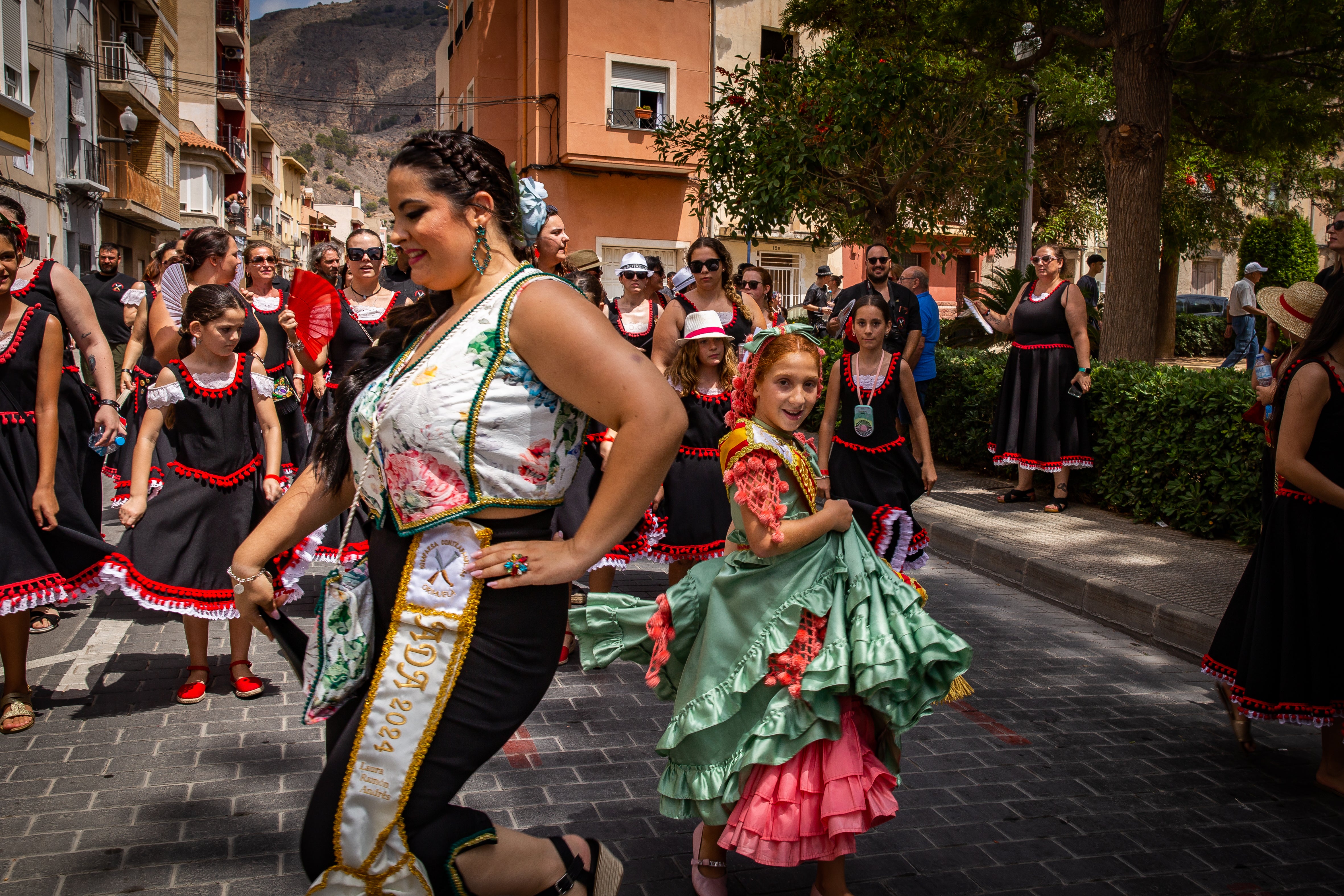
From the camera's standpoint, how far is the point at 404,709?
204 cm

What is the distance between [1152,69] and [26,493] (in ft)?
30.9

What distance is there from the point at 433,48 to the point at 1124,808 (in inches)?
6733

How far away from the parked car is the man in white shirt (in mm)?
11281

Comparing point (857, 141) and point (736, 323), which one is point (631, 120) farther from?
point (736, 323)

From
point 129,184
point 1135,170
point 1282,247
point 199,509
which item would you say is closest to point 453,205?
point 199,509

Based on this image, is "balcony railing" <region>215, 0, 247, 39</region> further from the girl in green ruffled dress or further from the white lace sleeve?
the girl in green ruffled dress

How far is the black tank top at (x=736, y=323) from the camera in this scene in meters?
6.05

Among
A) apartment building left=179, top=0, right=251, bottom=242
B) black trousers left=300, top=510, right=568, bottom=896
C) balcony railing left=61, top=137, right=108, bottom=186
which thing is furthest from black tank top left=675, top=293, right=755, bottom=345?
apartment building left=179, top=0, right=251, bottom=242

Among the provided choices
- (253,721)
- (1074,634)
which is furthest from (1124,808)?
(253,721)

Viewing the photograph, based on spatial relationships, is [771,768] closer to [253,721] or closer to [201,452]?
[253,721]

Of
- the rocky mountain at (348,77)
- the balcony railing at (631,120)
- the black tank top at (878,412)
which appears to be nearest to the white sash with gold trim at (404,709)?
the black tank top at (878,412)

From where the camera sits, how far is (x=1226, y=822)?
373 cm

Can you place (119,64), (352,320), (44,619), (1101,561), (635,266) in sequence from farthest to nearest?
(119,64)
(635,266)
(1101,561)
(352,320)
(44,619)

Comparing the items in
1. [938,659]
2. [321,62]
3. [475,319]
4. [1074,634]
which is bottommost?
[1074,634]
